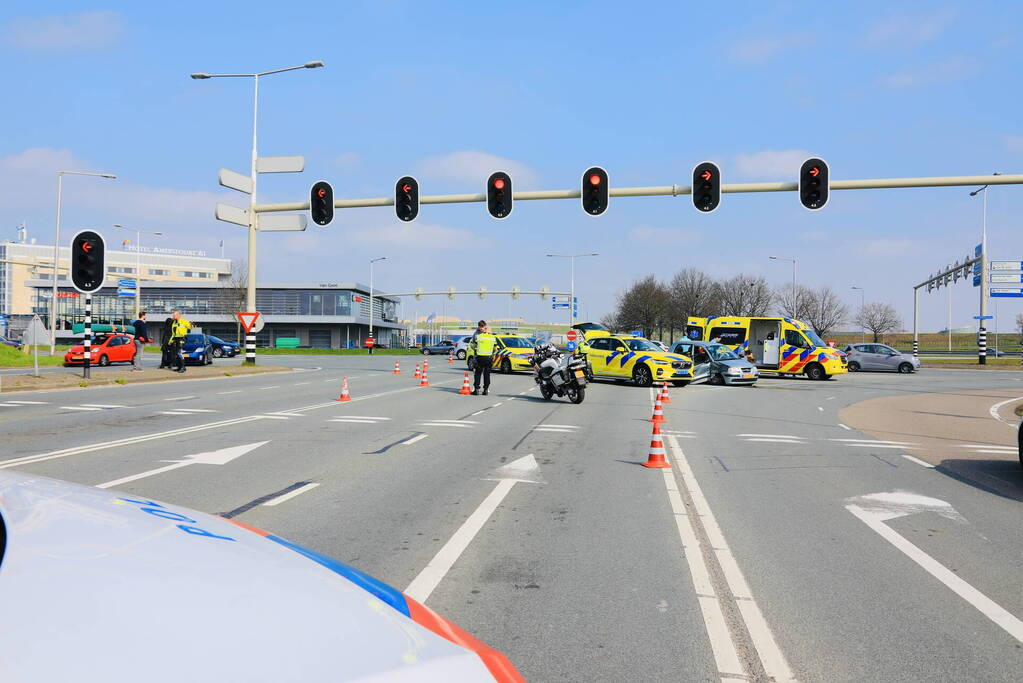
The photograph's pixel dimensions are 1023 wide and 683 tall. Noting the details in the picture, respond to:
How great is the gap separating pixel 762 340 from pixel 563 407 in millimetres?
22026

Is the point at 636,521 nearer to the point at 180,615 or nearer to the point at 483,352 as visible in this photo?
the point at 180,615

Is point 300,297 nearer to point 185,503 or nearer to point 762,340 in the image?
point 762,340

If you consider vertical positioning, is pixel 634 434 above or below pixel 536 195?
below

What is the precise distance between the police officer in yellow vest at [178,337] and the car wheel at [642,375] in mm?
14941

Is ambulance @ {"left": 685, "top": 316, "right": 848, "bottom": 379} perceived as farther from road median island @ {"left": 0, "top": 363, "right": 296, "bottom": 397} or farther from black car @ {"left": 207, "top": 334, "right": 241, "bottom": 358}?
black car @ {"left": 207, "top": 334, "right": 241, "bottom": 358}

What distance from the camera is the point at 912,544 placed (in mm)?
6191

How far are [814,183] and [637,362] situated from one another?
9.79m

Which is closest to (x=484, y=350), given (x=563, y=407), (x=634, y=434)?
(x=563, y=407)

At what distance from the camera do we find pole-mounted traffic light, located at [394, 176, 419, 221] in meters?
22.7

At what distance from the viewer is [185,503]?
692 cm

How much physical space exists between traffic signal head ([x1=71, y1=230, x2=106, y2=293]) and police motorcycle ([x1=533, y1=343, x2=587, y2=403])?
11.5 m

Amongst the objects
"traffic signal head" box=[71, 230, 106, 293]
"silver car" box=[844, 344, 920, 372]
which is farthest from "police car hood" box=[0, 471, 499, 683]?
"silver car" box=[844, 344, 920, 372]

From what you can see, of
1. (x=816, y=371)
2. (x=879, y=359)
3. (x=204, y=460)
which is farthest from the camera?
(x=879, y=359)

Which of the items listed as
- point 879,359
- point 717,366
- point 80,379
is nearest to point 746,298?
point 879,359
